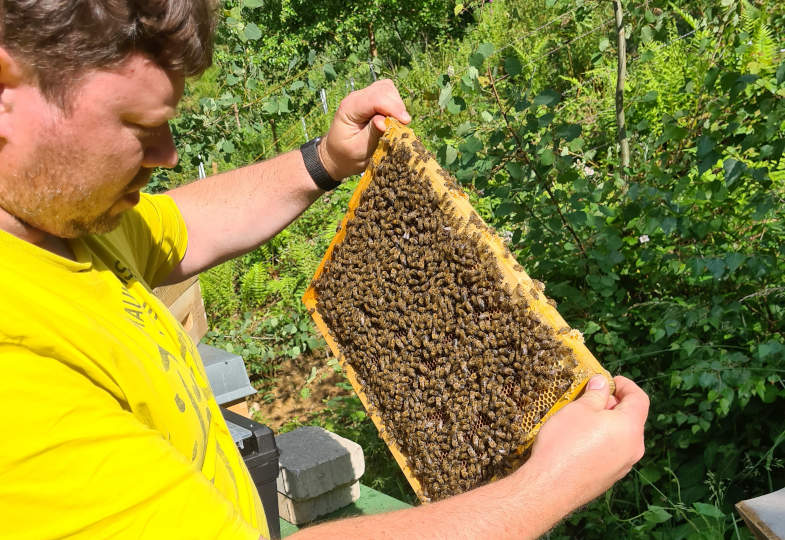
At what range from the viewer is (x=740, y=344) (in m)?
3.29

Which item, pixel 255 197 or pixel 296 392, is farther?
pixel 296 392

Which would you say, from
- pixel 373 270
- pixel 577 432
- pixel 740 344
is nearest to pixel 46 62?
pixel 373 270

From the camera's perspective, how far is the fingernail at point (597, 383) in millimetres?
1582

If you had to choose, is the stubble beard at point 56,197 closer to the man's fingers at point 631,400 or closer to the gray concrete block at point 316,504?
the man's fingers at point 631,400

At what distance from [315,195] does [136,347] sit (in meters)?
1.29

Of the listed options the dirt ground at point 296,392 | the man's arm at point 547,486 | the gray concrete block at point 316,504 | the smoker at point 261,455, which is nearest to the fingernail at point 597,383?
the man's arm at point 547,486

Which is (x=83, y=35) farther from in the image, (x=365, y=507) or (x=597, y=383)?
(x=365, y=507)

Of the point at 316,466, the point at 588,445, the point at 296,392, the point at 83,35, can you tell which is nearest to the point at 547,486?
the point at 588,445

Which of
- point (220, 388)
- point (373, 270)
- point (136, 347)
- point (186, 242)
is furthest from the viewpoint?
point (220, 388)

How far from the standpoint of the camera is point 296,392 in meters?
5.63

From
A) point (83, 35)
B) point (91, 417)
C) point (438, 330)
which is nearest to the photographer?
point (91, 417)

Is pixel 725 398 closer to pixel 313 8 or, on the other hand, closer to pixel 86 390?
pixel 86 390

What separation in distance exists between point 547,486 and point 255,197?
162 centimetres

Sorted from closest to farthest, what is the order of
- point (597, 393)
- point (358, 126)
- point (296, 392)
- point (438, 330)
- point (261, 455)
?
point (597, 393), point (438, 330), point (358, 126), point (261, 455), point (296, 392)
